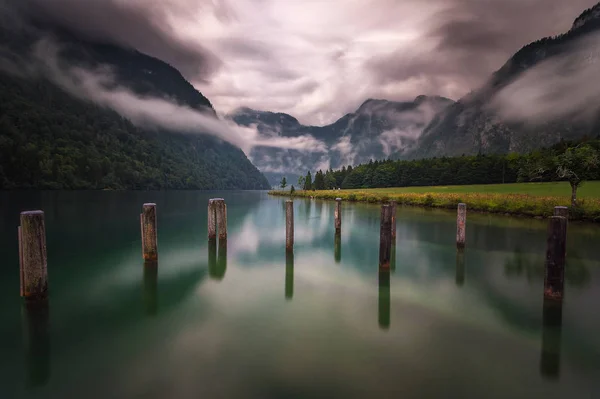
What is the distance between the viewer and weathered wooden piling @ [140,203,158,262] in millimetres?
14266

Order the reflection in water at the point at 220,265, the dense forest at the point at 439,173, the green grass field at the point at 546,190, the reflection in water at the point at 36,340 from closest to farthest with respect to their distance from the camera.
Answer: the reflection in water at the point at 36,340 → the reflection in water at the point at 220,265 → the green grass field at the point at 546,190 → the dense forest at the point at 439,173

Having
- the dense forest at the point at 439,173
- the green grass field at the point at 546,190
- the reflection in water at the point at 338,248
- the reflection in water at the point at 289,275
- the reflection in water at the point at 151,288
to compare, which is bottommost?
the reflection in water at the point at 338,248

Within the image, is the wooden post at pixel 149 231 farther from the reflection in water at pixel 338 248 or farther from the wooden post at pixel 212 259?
the reflection in water at pixel 338 248

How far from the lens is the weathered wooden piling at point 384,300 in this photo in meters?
9.59

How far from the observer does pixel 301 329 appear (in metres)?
9.05

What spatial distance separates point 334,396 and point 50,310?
31.9 feet

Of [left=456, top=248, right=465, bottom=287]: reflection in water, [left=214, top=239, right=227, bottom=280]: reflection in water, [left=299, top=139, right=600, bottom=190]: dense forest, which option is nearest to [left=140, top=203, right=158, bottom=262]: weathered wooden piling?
[left=214, top=239, right=227, bottom=280]: reflection in water

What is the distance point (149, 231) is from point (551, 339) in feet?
51.5

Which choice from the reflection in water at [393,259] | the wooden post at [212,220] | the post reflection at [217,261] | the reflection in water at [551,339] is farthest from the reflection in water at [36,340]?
the reflection in water at [393,259]

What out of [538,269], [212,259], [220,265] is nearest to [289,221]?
[220,265]

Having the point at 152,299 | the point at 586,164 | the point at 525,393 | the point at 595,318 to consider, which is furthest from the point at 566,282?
the point at 586,164

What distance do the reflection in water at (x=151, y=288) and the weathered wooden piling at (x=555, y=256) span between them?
1291 cm

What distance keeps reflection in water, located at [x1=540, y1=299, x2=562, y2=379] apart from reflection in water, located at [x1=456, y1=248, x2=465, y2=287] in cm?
338

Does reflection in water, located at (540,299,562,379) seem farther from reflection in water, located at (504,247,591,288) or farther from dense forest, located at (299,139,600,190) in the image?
dense forest, located at (299,139,600,190)
